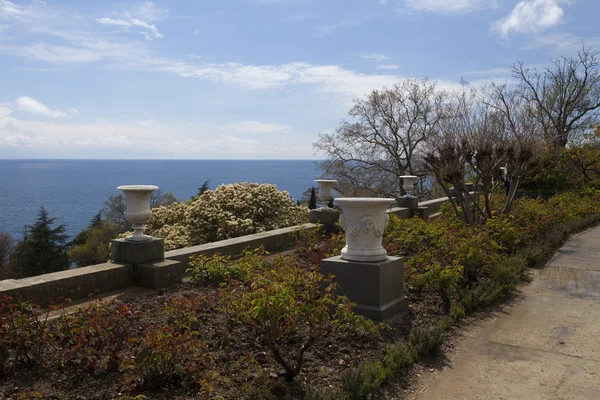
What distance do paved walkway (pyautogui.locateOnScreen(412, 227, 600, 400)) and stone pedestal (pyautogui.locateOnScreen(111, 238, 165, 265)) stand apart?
4.14m

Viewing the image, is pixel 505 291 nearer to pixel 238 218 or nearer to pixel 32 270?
pixel 238 218

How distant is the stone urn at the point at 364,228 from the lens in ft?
18.8

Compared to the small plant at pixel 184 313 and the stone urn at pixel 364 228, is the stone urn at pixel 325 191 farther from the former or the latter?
the small plant at pixel 184 313

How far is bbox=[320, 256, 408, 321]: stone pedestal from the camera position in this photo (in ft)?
18.4

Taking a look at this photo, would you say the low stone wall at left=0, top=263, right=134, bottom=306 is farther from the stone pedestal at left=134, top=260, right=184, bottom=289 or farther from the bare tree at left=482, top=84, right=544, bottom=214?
the bare tree at left=482, top=84, right=544, bottom=214

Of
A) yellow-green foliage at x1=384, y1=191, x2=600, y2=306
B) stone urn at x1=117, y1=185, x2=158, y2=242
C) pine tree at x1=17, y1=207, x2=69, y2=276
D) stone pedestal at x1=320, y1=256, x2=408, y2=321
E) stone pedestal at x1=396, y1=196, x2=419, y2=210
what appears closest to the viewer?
stone pedestal at x1=320, y1=256, x2=408, y2=321

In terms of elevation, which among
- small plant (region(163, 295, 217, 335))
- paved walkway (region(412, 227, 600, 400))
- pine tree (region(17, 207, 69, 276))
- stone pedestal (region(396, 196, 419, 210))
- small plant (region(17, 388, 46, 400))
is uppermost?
stone pedestal (region(396, 196, 419, 210))

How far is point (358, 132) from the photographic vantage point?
101ft

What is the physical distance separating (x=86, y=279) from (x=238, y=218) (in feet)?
20.6

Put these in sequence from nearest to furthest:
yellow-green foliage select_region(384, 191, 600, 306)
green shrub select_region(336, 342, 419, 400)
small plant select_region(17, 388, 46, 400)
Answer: small plant select_region(17, 388, 46, 400), green shrub select_region(336, 342, 419, 400), yellow-green foliage select_region(384, 191, 600, 306)

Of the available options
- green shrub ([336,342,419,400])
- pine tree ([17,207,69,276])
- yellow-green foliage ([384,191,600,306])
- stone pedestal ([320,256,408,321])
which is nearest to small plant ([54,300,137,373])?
green shrub ([336,342,419,400])

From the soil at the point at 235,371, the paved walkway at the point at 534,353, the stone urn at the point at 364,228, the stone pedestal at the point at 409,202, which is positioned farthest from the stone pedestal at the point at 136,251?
the stone pedestal at the point at 409,202

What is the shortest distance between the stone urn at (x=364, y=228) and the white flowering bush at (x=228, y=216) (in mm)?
6556

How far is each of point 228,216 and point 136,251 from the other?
572 centimetres
